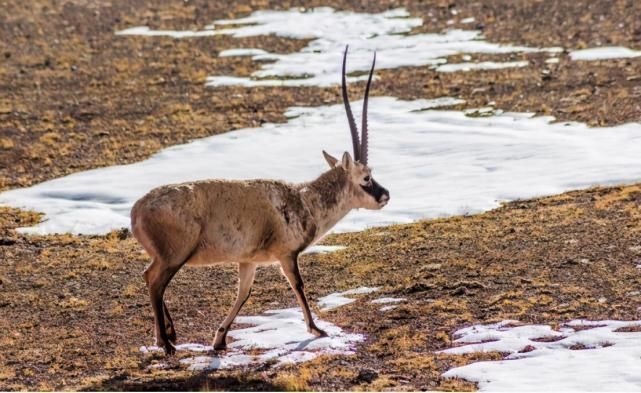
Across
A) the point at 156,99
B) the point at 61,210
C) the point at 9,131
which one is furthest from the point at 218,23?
the point at 61,210

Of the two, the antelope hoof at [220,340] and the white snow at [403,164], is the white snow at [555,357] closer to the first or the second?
the antelope hoof at [220,340]

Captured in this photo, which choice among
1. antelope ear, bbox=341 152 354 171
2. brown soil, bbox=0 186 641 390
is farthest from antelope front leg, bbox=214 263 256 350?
antelope ear, bbox=341 152 354 171

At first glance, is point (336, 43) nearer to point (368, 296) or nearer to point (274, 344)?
point (368, 296)

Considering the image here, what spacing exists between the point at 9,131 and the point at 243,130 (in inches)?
358

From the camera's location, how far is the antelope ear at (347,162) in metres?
17.5

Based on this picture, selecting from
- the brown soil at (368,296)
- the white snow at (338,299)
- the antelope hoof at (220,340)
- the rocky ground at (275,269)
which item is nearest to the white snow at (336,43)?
the rocky ground at (275,269)

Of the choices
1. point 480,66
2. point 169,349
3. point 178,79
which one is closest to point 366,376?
point 169,349

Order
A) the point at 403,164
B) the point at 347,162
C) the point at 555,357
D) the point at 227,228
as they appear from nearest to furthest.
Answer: the point at 555,357 < the point at 227,228 < the point at 347,162 < the point at 403,164

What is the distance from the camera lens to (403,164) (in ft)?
120

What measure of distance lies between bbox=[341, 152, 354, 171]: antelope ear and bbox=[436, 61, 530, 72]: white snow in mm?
35479

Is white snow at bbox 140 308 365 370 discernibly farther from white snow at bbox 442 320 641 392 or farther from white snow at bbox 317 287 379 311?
white snow at bbox 442 320 641 392

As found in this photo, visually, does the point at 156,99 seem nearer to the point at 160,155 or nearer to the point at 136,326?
the point at 160,155

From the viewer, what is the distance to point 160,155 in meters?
39.3

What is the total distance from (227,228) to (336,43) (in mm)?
45601
